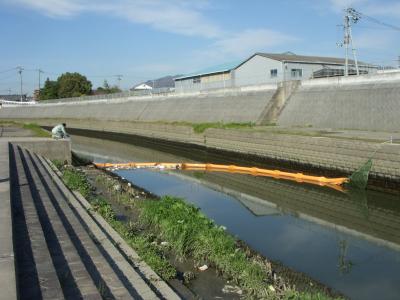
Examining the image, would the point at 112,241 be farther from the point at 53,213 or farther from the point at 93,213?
the point at 93,213

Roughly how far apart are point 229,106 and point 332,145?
18.7 metres

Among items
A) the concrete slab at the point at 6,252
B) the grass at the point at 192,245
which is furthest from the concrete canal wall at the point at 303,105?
the concrete slab at the point at 6,252

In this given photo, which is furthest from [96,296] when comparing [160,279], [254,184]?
[254,184]

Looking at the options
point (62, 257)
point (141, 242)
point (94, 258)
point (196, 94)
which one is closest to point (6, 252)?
point (62, 257)

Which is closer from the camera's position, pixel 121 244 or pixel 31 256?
pixel 31 256

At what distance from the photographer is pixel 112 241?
838 centimetres

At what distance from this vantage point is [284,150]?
75.1ft

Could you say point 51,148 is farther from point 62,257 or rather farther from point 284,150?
point 62,257

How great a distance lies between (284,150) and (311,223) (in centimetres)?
974

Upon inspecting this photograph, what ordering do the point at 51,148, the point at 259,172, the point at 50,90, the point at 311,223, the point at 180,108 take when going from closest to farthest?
the point at 311,223 < the point at 51,148 < the point at 259,172 < the point at 180,108 < the point at 50,90

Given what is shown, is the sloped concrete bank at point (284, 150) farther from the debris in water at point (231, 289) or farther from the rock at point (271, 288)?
the debris in water at point (231, 289)

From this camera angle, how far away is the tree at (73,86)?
92.6 m

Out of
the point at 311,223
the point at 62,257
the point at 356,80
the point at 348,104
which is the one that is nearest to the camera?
the point at 62,257

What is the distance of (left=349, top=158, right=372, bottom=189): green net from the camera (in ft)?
56.2
